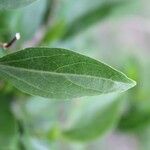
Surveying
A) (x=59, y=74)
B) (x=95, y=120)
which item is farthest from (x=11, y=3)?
(x=95, y=120)

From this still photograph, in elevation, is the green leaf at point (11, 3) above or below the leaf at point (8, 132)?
above

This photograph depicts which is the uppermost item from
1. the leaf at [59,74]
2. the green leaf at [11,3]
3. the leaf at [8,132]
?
the green leaf at [11,3]

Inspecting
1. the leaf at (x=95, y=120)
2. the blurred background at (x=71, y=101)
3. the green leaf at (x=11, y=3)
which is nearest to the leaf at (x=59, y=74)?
the green leaf at (x=11, y=3)

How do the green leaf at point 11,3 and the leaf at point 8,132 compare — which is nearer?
the green leaf at point 11,3

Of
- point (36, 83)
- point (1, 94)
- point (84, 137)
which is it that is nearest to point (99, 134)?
point (84, 137)

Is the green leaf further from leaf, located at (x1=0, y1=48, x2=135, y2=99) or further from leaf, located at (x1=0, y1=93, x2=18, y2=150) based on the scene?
leaf, located at (x1=0, y1=93, x2=18, y2=150)

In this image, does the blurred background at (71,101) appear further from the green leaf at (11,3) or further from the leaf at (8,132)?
the green leaf at (11,3)

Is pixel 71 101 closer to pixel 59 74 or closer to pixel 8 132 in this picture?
pixel 8 132
